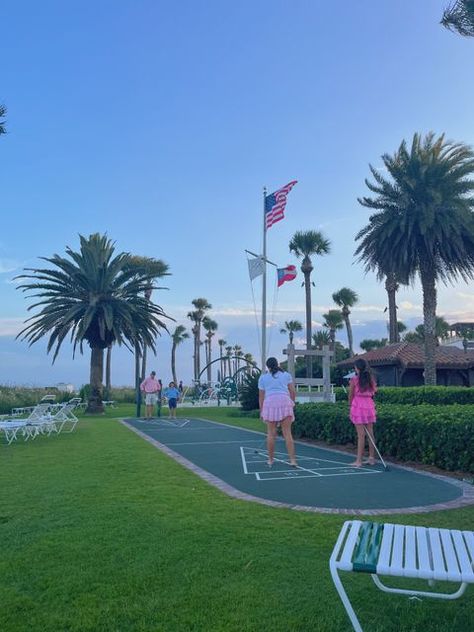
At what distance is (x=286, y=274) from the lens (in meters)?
20.9

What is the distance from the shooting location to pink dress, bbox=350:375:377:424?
28.9ft

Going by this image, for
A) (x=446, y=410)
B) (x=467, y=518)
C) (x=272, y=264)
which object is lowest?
(x=467, y=518)

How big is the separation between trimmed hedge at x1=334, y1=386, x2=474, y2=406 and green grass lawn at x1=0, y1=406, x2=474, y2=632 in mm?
14717

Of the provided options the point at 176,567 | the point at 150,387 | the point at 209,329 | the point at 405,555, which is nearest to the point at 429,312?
the point at 150,387

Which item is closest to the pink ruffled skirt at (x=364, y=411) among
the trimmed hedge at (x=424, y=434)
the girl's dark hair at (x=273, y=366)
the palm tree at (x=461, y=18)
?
the trimmed hedge at (x=424, y=434)

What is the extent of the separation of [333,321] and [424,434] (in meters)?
58.6

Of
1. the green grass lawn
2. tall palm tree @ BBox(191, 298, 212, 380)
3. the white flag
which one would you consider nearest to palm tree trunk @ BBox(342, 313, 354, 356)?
tall palm tree @ BBox(191, 298, 212, 380)

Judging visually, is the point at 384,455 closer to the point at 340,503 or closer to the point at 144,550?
the point at 340,503

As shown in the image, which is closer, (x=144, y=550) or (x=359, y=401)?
(x=144, y=550)

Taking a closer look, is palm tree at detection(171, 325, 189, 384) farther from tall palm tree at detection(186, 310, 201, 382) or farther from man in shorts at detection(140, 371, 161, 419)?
man in shorts at detection(140, 371, 161, 419)

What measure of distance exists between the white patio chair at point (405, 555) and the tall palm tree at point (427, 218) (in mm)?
21837

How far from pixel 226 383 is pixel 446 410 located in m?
26.2

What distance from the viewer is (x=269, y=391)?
27.9 feet

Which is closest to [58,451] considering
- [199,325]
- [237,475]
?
[237,475]
